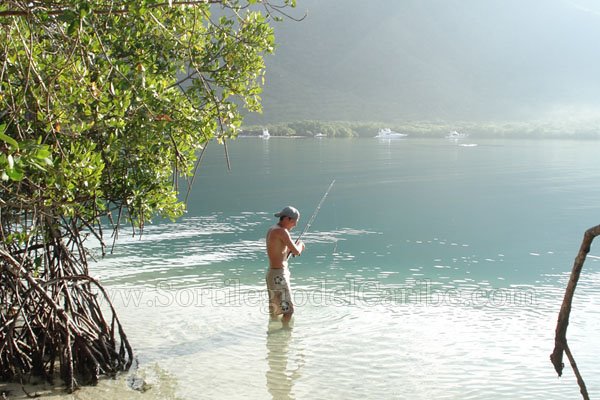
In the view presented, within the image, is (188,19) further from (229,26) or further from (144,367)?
(144,367)

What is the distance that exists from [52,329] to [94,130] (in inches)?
90.9

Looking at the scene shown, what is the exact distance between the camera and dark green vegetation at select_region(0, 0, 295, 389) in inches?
280

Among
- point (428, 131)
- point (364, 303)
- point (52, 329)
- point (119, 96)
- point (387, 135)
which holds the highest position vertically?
Answer: point (428, 131)

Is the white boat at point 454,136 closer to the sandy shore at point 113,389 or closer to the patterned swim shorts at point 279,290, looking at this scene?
the patterned swim shorts at point 279,290

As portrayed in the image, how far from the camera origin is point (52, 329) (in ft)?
27.2

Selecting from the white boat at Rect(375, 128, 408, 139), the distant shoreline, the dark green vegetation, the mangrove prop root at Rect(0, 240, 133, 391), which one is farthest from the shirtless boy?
the white boat at Rect(375, 128, 408, 139)

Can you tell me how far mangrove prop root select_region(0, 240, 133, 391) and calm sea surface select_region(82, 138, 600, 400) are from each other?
40 centimetres

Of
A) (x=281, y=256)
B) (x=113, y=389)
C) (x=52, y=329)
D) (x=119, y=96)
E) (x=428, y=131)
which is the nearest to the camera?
(x=119, y=96)

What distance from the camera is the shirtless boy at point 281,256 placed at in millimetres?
10812

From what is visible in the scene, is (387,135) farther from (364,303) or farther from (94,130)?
(94,130)

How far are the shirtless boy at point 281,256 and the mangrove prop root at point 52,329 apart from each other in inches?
106

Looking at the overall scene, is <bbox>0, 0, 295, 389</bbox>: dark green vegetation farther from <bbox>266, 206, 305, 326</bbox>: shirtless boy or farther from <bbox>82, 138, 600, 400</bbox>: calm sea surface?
<bbox>266, 206, 305, 326</bbox>: shirtless boy

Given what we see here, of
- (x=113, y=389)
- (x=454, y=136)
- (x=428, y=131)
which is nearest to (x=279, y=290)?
(x=113, y=389)

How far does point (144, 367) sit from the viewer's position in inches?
379
